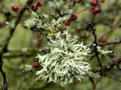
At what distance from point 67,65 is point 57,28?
324 millimetres

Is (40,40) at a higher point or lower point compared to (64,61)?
lower

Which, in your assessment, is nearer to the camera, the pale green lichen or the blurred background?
the pale green lichen

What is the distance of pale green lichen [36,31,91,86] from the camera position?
101 cm

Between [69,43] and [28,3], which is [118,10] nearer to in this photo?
[28,3]

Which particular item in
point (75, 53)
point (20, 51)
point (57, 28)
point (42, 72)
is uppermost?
point (57, 28)

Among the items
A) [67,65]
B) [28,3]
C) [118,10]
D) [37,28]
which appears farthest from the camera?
[118,10]

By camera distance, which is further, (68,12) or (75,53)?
(68,12)

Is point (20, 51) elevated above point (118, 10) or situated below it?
A: below

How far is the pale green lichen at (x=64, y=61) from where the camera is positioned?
1.01 metres

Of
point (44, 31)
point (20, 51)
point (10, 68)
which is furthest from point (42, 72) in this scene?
point (10, 68)

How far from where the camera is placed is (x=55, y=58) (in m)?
1.05

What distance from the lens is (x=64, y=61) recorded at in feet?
3.36

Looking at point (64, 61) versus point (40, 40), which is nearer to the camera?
point (64, 61)

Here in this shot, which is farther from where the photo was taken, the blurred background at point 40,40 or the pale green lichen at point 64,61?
the blurred background at point 40,40
